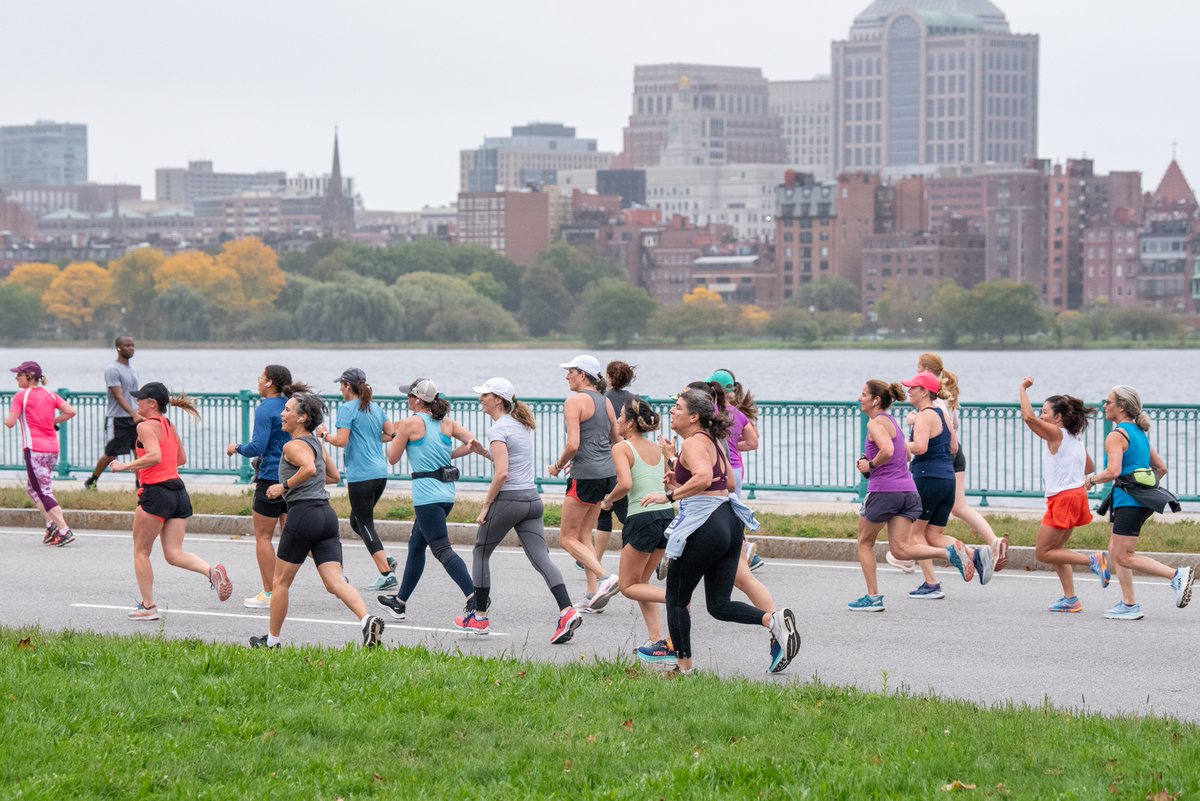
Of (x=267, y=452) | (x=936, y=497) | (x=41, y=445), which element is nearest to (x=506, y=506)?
(x=267, y=452)

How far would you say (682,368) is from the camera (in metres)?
136

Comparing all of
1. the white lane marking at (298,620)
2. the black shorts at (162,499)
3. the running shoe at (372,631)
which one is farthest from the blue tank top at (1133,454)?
the black shorts at (162,499)

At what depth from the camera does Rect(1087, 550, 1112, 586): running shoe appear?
504 inches

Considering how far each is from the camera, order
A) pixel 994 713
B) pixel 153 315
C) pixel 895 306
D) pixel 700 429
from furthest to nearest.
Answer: pixel 895 306 → pixel 153 315 → pixel 700 429 → pixel 994 713

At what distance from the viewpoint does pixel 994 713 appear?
8.63m

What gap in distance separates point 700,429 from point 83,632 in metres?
3.93

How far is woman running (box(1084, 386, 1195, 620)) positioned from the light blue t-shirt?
5.19 metres

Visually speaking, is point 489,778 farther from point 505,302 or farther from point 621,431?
point 505,302

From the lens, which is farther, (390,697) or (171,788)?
(390,697)

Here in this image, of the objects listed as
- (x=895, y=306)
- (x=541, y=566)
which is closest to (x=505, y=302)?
(x=895, y=306)

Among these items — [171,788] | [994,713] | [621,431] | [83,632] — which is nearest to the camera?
[171,788]

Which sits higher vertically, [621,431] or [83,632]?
[621,431]

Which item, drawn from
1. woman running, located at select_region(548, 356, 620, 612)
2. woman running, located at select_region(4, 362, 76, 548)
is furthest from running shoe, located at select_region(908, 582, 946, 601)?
woman running, located at select_region(4, 362, 76, 548)

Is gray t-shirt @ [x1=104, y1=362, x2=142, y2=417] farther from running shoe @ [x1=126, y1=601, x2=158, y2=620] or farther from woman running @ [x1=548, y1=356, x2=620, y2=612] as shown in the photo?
woman running @ [x1=548, y1=356, x2=620, y2=612]
